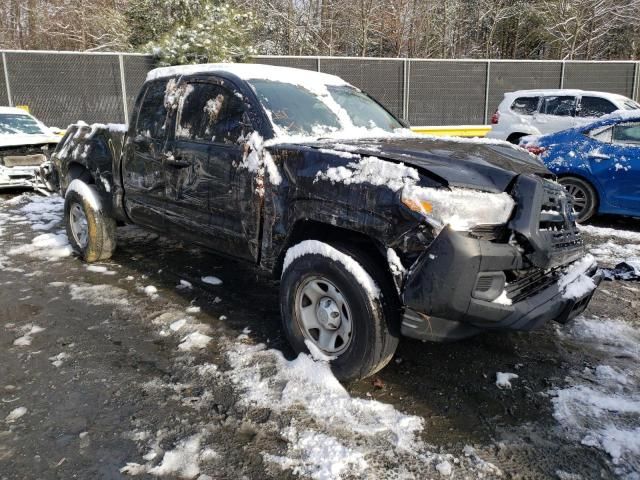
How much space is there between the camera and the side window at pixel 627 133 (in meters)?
6.72

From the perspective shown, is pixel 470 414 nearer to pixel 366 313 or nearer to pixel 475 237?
pixel 366 313

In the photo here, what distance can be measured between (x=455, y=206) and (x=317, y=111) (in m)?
1.76

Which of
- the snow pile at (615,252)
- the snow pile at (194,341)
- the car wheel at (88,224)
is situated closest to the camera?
the snow pile at (194,341)

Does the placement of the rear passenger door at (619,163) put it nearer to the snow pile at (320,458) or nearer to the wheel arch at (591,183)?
the wheel arch at (591,183)

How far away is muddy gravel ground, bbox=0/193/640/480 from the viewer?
8.03 feet

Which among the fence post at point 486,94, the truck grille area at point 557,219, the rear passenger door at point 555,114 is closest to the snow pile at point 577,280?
the truck grille area at point 557,219

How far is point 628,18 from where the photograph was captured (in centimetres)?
2331

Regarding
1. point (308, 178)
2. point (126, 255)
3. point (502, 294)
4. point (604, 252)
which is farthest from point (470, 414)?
point (126, 255)

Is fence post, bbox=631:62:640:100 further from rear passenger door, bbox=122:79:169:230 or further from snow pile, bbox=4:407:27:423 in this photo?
snow pile, bbox=4:407:27:423

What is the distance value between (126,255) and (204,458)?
12.8 ft

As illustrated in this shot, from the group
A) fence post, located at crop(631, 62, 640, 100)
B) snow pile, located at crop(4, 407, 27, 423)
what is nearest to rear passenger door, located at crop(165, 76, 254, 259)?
snow pile, located at crop(4, 407, 27, 423)

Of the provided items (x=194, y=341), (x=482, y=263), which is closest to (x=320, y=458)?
(x=482, y=263)

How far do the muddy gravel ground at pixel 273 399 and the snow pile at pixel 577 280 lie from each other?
0.57 meters

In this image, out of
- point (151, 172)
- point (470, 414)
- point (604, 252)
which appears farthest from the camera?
point (604, 252)
